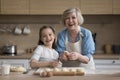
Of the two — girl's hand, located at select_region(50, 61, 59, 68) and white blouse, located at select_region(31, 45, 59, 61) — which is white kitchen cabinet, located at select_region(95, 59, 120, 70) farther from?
girl's hand, located at select_region(50, 61, 59, 68)

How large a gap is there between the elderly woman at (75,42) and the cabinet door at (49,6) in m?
1.54

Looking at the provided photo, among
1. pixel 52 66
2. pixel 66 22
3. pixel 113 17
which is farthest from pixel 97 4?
pixel 52 66

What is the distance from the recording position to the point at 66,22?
2047 millimetres

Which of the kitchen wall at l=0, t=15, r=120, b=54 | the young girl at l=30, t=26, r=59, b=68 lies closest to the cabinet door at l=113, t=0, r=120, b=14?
the kitchen wall at l=0, t=15, r=120, b=54

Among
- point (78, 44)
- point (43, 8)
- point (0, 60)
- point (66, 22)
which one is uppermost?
point (43, 8)

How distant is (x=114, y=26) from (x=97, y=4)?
53 cm

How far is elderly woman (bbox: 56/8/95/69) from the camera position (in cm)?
201

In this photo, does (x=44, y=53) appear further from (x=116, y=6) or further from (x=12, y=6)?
(x=116, y=6)

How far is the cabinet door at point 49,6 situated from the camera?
3.67m

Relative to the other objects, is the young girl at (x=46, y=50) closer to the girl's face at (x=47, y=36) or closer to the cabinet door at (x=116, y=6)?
the girl's face at (x=47, y=36)

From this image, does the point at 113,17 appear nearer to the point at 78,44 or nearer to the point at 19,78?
the point at 78,44

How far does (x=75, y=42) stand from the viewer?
215 cm

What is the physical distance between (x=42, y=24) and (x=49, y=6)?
1.37 feet

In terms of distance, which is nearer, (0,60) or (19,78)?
(19,78)
